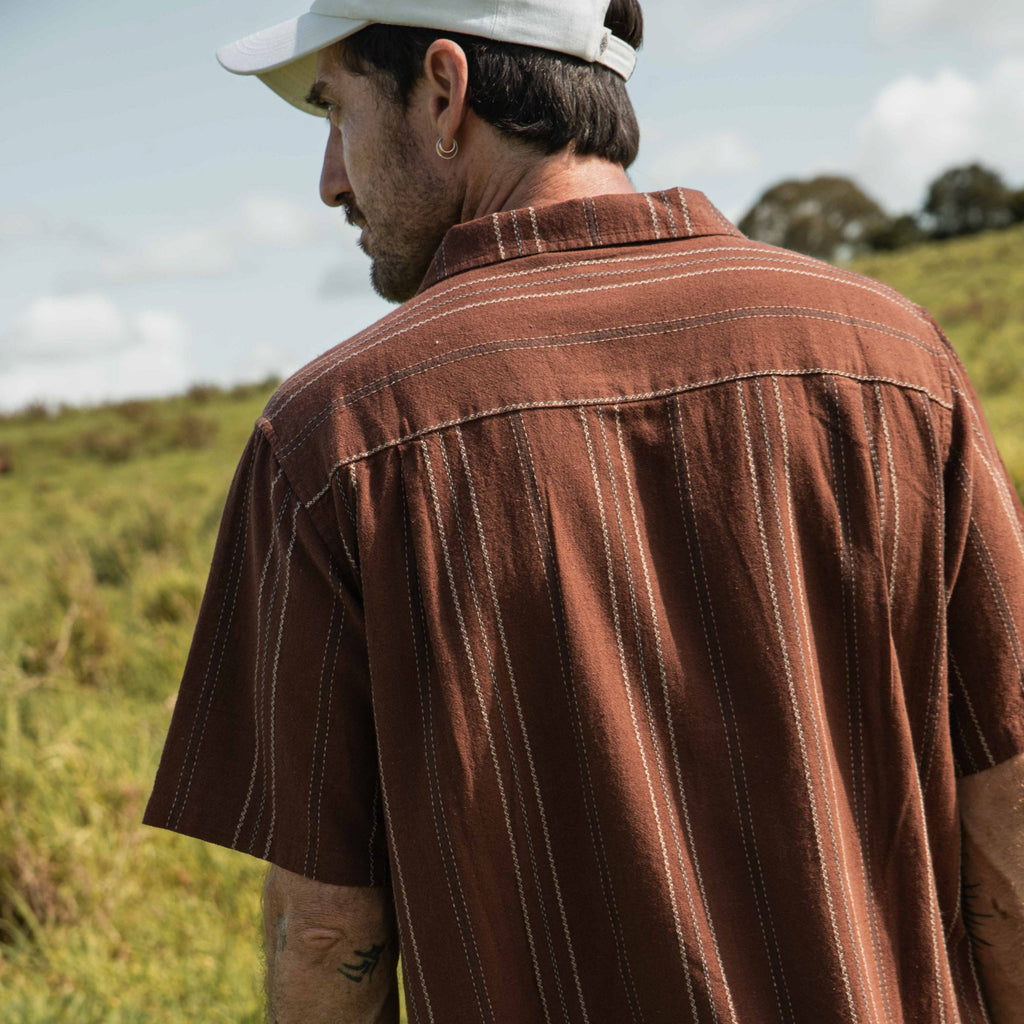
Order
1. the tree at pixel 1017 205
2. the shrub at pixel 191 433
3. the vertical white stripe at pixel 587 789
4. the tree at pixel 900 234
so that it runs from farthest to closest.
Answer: the tree at pixel 900 234 → the tree at pixel 1017 205 → the shrub at pixel 191 433 → the vertical white stripe at pixel 587 789

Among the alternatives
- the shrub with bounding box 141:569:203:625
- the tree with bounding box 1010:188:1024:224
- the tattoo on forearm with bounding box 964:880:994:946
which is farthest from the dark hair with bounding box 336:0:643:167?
the tree with bounding box 1010:188:1024:224

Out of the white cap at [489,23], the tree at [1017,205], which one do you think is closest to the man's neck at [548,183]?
the white cap at [489,23]

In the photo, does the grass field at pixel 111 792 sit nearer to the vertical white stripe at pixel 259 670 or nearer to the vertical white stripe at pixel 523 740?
the vertical white stripe at pixel 259 670

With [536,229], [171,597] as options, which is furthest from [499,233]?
[171,597]

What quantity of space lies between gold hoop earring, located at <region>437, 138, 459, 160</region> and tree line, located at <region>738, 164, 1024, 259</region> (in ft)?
92.9

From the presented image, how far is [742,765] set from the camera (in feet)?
3.54

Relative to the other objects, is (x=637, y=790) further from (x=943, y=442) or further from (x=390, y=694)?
(x=943, y=442)

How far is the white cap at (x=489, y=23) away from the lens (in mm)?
1226

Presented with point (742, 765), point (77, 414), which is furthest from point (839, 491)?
point (77, 414)

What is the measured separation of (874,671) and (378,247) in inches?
34.1

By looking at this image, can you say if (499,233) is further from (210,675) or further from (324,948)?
(324,948)

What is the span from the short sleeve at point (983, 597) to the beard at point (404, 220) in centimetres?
69

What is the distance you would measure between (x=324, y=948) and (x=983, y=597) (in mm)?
857

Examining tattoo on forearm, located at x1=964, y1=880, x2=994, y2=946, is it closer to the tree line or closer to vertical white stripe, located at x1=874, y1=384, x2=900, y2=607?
vertical white stripe, located at x1=874, y1=384, x2=900, y2=607
